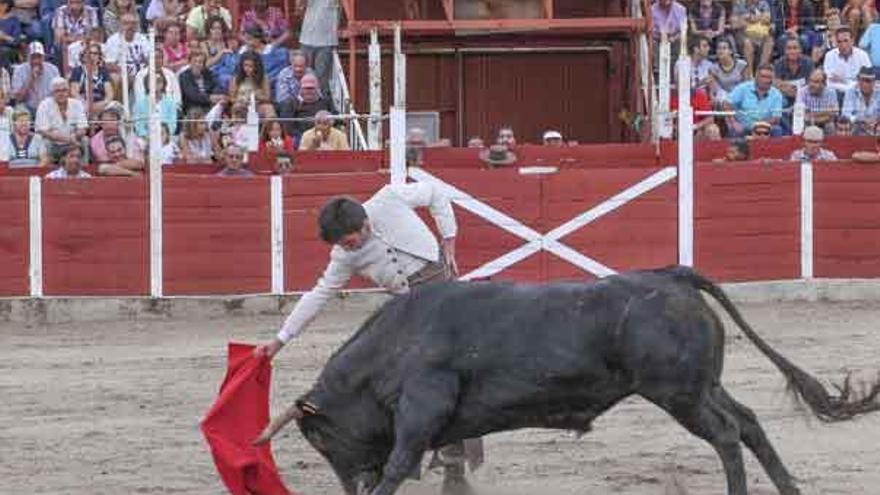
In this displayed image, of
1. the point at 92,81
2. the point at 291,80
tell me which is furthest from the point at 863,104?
the point at 92,81

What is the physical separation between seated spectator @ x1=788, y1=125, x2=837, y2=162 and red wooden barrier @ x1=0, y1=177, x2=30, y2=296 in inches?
212

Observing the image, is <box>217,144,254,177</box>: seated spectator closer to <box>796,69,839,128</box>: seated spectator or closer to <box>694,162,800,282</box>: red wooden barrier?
<box>694,162,800,282</box>: red wooden barrier

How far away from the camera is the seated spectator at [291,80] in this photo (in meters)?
17.4

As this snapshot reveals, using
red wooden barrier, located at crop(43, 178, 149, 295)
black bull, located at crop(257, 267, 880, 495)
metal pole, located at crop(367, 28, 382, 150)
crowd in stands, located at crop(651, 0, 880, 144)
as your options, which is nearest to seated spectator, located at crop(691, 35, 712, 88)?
crowd in stands, located at crop(651, 0, 880, 144)

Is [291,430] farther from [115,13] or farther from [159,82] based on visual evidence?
[115,13]

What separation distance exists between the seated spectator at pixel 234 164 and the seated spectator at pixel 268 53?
1781 mm

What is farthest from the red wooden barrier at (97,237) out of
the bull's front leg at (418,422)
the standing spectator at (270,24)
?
the bull's front leg at (418,422)

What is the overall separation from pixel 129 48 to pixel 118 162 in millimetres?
1776

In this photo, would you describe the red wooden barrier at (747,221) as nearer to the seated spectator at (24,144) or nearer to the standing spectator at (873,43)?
the standing spectator at (873,43)

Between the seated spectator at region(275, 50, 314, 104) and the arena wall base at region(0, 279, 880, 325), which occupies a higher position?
the seated spectator at region(275, 50, 314, 104)

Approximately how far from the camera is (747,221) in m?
16.1

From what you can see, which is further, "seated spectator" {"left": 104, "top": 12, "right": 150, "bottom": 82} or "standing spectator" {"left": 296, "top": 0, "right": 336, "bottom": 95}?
"standing spectator" {"left": 296, "top": 0, "right": 336, "bottom": 95}

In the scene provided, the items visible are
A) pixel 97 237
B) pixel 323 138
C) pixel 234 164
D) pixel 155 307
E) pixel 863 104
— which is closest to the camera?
pixel 155 307

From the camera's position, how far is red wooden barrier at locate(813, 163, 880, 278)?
52.4ft
